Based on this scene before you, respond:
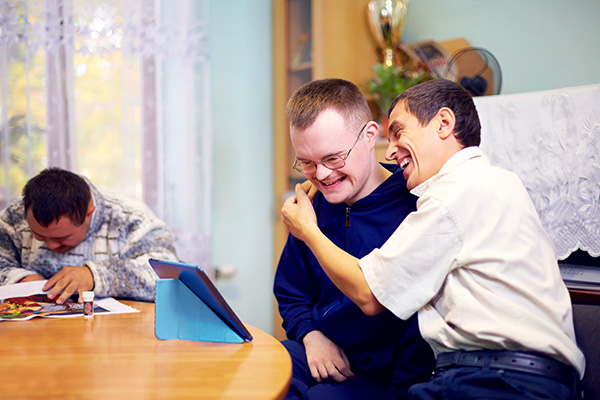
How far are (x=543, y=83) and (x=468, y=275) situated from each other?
1.60 m

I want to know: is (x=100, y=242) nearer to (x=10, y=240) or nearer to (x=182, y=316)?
(x=10, y=240)

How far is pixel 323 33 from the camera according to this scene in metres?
2.76

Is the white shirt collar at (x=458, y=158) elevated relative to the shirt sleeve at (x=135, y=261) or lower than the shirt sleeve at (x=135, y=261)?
elevated

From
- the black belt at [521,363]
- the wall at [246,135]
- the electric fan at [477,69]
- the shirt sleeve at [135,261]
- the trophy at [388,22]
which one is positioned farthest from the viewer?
the wall at [246,135]

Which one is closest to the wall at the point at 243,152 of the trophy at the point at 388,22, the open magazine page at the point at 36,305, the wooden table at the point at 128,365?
the trophy at the point at 388,22

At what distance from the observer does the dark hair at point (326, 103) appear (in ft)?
4.50

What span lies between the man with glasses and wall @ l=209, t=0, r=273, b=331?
1630mm

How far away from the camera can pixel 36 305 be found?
4.77 ft

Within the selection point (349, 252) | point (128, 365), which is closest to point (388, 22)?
point (349, 252)

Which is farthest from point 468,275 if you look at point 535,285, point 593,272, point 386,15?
point 386,15

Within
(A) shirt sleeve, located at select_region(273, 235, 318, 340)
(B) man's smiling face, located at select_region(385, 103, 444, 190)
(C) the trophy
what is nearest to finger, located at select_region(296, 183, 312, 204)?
(A) shirt sleeve, located at select_region(273, 235, 318, 340)

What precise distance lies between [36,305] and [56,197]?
36cm

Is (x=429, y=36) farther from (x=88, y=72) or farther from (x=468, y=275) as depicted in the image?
(x=468, y=275)

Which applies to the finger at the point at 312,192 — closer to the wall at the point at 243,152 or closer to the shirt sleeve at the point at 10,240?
the shirt sleeve at the point at 10,240
